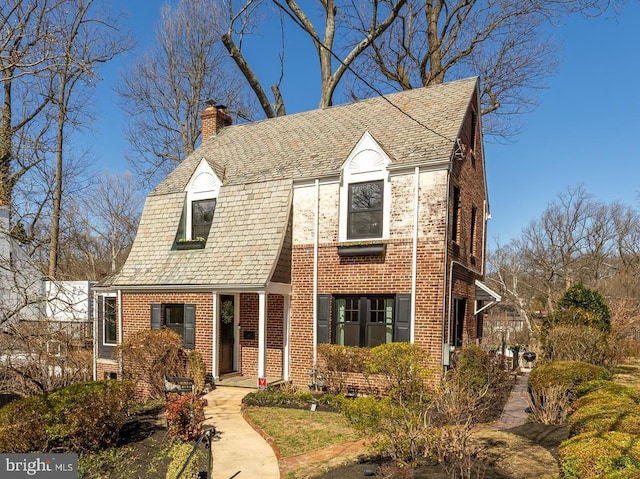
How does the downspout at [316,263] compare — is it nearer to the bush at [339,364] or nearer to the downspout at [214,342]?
the bush at [339,364]

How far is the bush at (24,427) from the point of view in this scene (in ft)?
20.8

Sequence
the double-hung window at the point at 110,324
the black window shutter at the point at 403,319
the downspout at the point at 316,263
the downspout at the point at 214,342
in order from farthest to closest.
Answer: the double-hung window at the point at 110,324, the downspout at the point at 214,342, the downspout at the point at 316,263, the black window shutter at the point at 403,319

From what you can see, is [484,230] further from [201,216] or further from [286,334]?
[201,216]

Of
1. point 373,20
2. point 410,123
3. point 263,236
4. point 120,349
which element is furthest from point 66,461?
point 373,20

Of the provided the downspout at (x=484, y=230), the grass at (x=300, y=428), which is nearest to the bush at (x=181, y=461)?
the grass at (x=300, y=428)

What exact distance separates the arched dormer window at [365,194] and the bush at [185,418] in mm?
5873

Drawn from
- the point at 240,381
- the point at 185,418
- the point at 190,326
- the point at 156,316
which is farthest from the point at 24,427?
the point at 156,316

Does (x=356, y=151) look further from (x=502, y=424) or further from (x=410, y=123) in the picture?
(x=502, y=424)

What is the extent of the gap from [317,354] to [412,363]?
442 cm

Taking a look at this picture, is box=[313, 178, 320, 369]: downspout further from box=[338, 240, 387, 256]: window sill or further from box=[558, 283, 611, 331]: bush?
box=[558, 283, 611, 331]: bush

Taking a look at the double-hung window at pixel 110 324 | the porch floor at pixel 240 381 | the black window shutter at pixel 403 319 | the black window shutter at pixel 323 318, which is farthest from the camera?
the double-hung window at pixel 110 324

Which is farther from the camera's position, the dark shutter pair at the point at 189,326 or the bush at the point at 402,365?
the dark shutter pair at the point at 189,326

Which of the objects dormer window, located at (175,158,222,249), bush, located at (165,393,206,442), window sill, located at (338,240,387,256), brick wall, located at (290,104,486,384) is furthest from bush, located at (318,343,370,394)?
dormer window, located at (175,158,222,249)

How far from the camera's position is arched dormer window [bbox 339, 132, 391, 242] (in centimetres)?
1112
